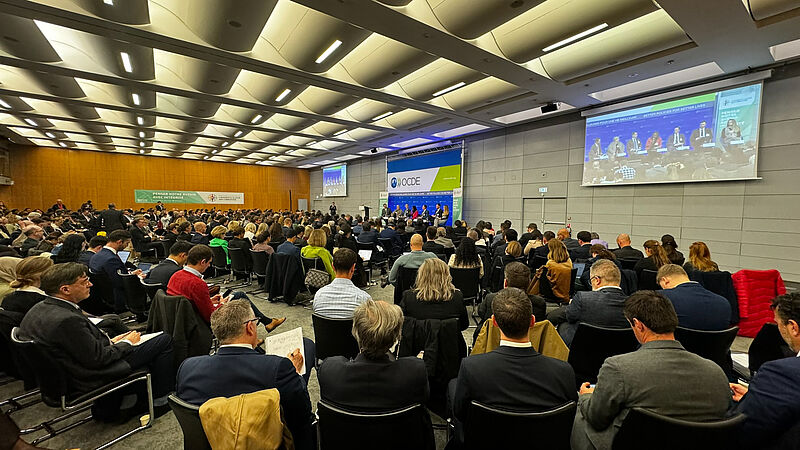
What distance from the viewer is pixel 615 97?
8.47m

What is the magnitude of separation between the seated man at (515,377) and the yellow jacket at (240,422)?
850mm

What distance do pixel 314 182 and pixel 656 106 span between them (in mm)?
21230

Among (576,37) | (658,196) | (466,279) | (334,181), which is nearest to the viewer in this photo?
(466,279)

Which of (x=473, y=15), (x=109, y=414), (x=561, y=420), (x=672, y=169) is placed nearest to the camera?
(x=561, y=420)

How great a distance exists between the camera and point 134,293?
12.7 feet

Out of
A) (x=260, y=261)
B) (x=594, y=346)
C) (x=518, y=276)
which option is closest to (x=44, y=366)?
(x=518, y=276)

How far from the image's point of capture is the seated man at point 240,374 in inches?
54.2

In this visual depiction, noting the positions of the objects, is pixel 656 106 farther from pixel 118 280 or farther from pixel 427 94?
pixel 118 280

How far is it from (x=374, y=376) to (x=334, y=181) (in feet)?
69.7

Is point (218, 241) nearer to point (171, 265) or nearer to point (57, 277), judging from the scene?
point (171, 265)

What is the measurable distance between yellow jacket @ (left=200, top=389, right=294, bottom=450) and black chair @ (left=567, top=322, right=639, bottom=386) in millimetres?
1952

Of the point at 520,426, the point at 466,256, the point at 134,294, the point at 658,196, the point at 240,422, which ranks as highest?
the point at 658,196

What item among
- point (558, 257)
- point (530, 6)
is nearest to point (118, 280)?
point (558, 257)

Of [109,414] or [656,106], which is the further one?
[656,106]
